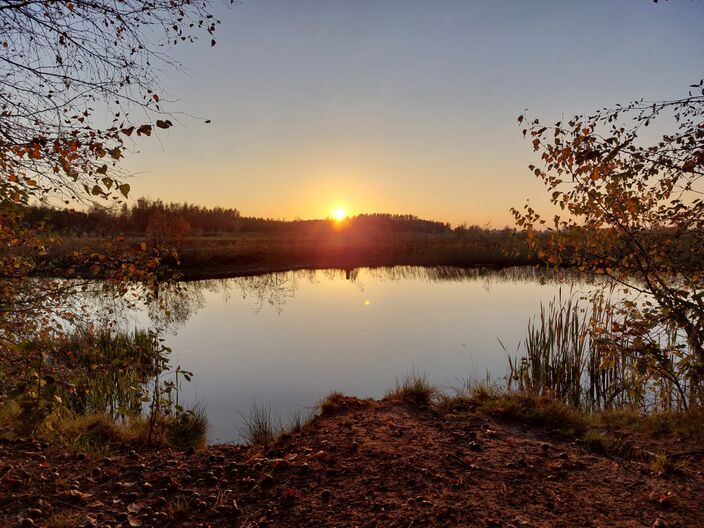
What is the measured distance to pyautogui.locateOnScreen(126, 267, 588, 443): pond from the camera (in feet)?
30.9

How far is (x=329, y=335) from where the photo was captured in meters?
14.0

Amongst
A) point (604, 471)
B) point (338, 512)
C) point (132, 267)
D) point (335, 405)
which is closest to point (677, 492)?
point (604, 471)

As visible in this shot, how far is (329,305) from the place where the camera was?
1847cm

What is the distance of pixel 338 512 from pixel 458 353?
28.8ft

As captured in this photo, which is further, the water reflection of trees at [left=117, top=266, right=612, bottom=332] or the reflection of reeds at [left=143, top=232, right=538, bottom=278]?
the reflection of reeds at [left=143, top=232, right=538, bottom=278]

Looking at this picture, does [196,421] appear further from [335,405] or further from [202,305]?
[202,305]

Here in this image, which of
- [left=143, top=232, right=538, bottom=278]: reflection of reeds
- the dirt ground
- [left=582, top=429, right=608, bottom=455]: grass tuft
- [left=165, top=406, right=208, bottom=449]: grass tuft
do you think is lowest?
[left=165, top=406, right=208, bottom=449]: grass tuft

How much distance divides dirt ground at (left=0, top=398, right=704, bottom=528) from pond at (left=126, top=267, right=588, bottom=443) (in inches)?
102

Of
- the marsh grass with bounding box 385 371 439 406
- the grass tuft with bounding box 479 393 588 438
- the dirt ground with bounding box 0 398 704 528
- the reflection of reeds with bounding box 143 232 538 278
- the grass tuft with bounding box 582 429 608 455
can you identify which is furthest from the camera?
the reflection of reeds with bounding box 143 232 538 278

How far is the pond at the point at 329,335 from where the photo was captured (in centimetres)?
941

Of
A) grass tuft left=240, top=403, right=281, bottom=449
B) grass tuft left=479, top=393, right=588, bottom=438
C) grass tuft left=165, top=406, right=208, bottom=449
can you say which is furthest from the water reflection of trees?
grass tuft left=479, top=393, right=588, bottom=438

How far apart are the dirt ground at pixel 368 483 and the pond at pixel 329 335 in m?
2.59

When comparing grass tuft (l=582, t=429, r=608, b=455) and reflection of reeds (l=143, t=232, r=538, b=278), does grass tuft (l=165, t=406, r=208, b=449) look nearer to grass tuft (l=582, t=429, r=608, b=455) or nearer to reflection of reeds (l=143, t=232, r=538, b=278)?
grass tuft (l=582, t=429, r=608, b=455)

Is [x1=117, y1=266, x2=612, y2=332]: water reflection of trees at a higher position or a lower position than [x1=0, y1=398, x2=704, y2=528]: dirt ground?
higher
